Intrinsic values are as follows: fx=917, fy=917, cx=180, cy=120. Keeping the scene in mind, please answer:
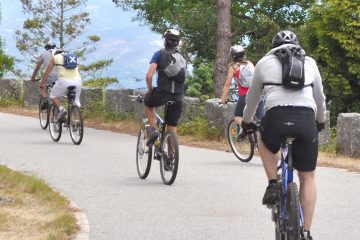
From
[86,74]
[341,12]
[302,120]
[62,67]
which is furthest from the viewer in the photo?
[86,74]

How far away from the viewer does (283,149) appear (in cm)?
Answer: 664

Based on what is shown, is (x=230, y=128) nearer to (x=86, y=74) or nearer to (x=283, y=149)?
(x=283, y=149)

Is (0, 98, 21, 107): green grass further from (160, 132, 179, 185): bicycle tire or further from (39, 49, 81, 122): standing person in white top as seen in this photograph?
(160, 132, 179, 185): bicycle tire

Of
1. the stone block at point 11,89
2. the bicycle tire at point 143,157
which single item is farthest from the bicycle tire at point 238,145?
the stone block at point 11,89

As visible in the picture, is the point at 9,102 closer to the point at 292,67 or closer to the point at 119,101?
the point at 119,101

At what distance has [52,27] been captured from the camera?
55.5 metres

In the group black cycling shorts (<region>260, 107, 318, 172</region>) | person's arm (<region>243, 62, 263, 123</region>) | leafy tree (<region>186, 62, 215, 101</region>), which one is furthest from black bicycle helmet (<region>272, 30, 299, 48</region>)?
leafy tree (<region>186, 62, 215, 101</region>)

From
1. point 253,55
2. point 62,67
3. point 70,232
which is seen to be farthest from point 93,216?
point 253,55

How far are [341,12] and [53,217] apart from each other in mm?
20396

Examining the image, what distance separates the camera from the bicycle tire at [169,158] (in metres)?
10.9

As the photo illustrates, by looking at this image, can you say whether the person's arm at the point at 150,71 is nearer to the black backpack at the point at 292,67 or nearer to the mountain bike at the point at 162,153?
the mountain bike at the point at 162,153

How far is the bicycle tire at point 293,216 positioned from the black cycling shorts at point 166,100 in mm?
4877

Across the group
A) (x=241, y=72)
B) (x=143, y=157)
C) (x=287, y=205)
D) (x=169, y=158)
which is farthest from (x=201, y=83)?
(x=287, y=205)

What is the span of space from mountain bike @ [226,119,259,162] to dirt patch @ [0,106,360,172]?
894 mm
